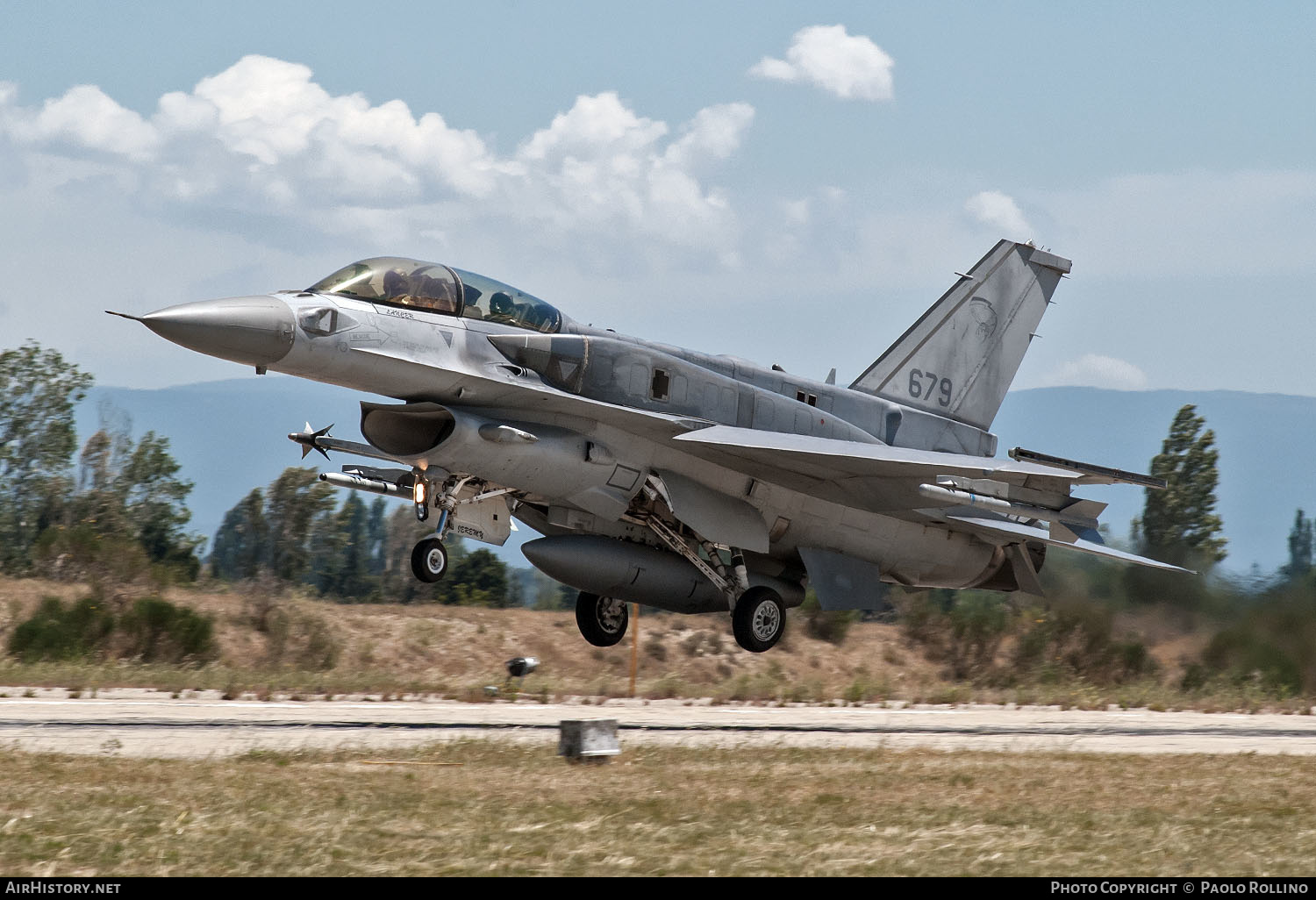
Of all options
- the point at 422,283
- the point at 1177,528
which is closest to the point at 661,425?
the point at 422,283

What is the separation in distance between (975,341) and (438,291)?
934cm

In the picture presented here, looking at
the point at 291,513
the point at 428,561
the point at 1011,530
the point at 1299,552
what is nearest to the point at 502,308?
the point at 428,561

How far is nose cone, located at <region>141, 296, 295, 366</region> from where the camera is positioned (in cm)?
1404

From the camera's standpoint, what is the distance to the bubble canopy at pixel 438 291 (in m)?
15.4

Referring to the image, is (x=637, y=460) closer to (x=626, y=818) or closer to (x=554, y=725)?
(x=554, y=725)

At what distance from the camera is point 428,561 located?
16766 mm

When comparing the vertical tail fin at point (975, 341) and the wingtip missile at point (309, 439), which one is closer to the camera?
the wingtip missile at point (309, 439)

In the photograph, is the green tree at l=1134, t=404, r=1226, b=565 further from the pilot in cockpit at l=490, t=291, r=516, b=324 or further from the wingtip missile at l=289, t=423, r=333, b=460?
the wingtip missile at l=289, t=423, r=333, b=460

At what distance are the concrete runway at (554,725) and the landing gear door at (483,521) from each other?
213 centimetres

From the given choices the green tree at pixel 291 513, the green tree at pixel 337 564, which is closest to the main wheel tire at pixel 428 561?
the green tree at pixel 291 513

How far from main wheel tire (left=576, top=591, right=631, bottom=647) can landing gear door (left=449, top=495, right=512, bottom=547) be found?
2820 mm

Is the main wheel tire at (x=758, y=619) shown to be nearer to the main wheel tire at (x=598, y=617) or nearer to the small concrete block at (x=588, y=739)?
the main wheel tire at (x=598, y=617)
